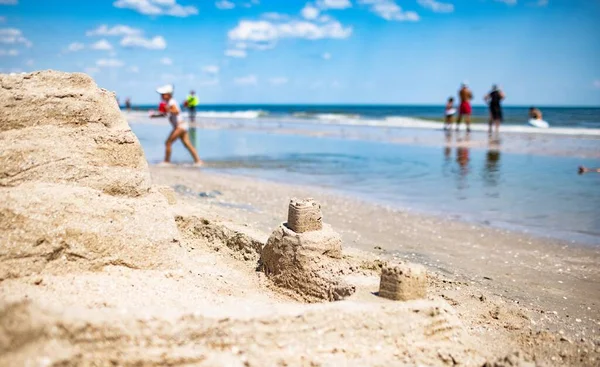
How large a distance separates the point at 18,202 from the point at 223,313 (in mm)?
1608

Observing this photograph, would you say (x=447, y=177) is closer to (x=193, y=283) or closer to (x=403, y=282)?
(x=403, y=282)

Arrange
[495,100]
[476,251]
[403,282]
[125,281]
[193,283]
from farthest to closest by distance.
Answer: [495,100] < [476,251] < [193,283] < [125,281] < [403,282]

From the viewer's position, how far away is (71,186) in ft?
11.7

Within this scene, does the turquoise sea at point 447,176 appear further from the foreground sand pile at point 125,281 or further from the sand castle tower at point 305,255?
the foreground sand pile at point 125,281

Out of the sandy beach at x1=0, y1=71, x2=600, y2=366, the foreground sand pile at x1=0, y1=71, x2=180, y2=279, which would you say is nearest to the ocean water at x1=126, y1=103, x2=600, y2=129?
the sandy beach at x1=0, y1=71, x2=600, y2=366

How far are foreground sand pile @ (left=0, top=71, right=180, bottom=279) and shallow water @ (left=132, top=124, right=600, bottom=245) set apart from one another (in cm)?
482

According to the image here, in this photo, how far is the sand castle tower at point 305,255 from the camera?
3.69 metres

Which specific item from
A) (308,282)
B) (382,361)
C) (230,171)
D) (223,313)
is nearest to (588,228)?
(308,282)

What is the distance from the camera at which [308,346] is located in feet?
8.85

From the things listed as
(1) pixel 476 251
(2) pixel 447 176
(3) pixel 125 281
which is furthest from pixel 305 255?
(2) pixel 447 176

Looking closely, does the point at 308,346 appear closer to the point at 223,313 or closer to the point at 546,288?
the point at 223,313

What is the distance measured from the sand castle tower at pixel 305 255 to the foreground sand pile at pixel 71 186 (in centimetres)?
83

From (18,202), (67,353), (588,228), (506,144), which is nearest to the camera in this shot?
(67,353)

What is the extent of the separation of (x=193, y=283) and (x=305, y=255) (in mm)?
866
